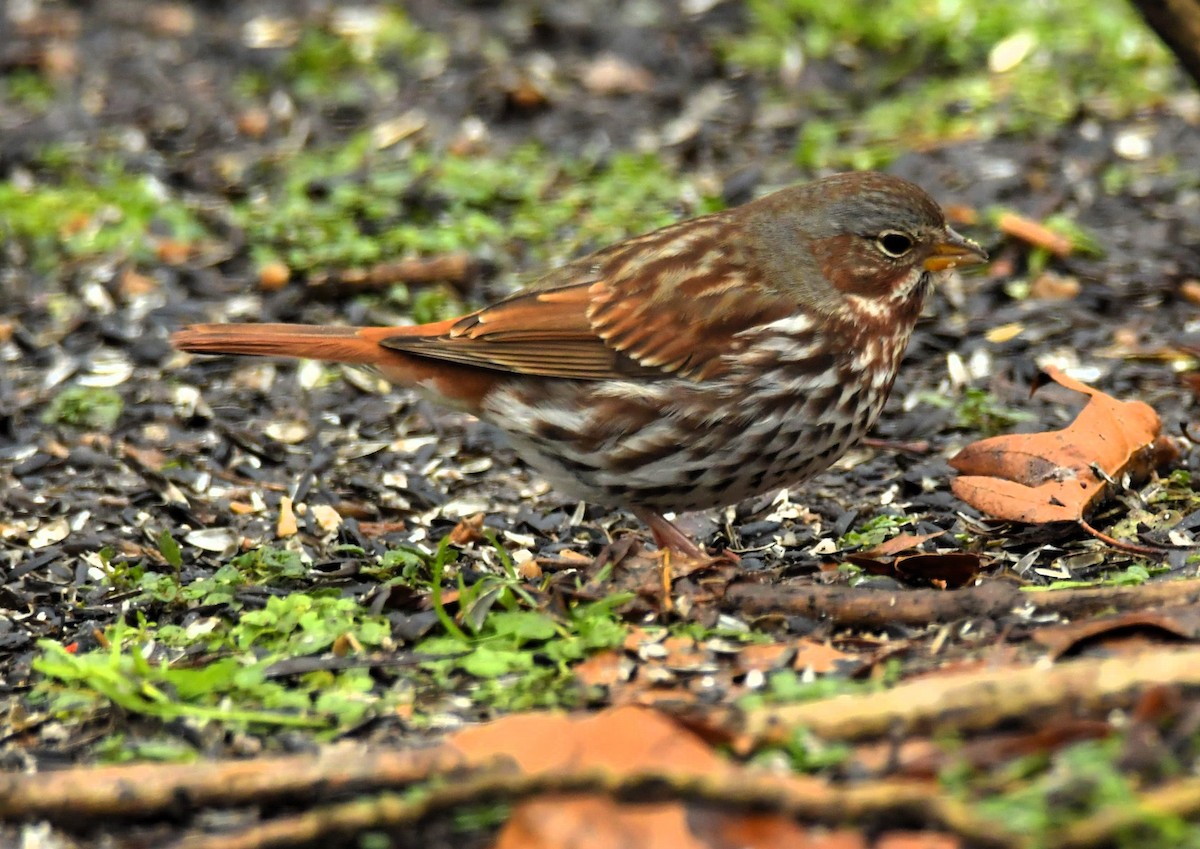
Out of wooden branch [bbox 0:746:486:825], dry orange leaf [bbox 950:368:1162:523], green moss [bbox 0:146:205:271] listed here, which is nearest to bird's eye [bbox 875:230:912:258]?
dry orange leaf [bbox 950:368:1162:523]

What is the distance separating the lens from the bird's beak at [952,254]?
16.6ft

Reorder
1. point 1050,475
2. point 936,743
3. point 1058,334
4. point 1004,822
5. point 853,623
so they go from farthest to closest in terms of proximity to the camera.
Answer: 1. point 1058,334
2. point 1050,475
3. point 853,623
4. point 936,743
5. point 1004,822

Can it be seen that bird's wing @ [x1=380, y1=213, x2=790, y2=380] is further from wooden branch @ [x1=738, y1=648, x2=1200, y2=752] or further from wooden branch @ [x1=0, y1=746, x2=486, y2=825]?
wooden branch @ [x1=0, y1=746, x2=486, y2=825]

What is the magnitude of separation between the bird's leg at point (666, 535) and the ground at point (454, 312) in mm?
244

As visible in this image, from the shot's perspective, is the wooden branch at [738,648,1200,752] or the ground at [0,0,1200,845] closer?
the wooden branch at [738,648,1200,752]

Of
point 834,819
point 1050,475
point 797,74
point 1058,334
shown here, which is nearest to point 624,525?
point 1050,475

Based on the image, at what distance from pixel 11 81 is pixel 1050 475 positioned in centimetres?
707

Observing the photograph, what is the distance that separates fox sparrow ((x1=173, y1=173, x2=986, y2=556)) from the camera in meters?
4.75

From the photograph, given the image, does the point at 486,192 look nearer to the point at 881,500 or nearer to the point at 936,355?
the point at 936,355

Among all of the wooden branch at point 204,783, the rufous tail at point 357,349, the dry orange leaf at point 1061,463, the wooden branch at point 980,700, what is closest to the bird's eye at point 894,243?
the dry orange leaf at point 1061,463

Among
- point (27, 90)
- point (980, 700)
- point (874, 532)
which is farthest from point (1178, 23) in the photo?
point (27, 90)

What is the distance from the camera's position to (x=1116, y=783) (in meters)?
2.93

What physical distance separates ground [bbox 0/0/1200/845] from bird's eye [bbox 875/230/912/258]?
0.80 meters

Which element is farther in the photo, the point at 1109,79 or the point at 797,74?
the point at 797,74
